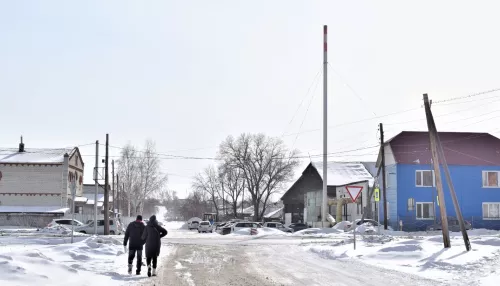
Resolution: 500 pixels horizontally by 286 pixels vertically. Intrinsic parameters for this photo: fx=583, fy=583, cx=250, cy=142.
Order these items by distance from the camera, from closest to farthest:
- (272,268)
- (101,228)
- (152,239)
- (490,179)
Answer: (152,239)
(272,268)
(101,228)
(490,179)

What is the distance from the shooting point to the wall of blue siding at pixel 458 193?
53938 millimetres

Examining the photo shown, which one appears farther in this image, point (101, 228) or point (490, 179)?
point (490, 179)

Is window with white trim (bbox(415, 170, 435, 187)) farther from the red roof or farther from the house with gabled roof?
the house with gabled roof

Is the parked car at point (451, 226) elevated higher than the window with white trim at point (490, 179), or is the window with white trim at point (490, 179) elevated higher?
the window with white trim at point (490, 179)

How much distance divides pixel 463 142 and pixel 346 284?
48968 millimetres

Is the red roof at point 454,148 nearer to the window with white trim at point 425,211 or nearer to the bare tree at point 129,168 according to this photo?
the window with white trim at point 425,211

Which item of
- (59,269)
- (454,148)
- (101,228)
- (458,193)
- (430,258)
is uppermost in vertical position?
(454,148)

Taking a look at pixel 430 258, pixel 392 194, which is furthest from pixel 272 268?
pixel 392 194

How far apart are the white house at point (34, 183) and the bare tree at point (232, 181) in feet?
108

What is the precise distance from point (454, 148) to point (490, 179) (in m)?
4.43

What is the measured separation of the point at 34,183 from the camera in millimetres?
66375

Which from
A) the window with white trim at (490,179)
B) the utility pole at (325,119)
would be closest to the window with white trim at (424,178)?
the window with white trim at (490,179)

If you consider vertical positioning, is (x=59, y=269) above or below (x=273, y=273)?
above

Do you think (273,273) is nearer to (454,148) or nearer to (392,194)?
(392,194)
